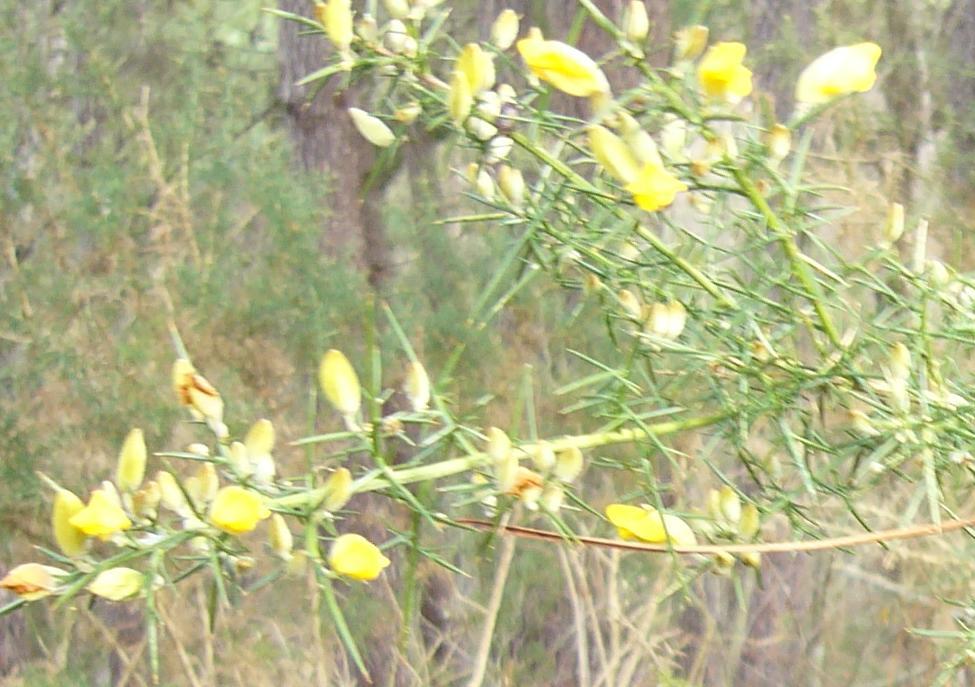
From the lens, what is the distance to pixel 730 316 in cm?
57

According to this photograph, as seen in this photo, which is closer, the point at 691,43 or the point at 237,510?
the point at 237,510

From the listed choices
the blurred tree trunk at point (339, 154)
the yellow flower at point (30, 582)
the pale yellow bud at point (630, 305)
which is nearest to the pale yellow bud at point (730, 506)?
the pale yellow bud at point (630, 305)

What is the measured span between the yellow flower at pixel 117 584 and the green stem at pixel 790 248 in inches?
12.4

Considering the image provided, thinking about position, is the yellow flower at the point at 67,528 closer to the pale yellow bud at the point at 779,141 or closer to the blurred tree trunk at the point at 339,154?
the pale yellow bud at the point at 779,141

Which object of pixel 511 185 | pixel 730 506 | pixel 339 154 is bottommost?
pixel 339 154

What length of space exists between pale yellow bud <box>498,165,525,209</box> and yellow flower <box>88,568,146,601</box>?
0.28m

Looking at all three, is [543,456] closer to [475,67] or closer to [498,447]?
[498,447]

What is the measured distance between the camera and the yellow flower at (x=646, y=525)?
461 millimetres

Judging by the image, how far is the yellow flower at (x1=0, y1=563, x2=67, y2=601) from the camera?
353mm

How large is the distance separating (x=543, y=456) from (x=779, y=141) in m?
0.20

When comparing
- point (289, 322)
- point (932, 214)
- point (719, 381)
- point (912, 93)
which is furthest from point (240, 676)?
point (912, 93)

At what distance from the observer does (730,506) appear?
51 centimetres

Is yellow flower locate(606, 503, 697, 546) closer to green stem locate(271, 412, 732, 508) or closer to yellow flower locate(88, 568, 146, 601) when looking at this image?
green stem locate(271, 412, 732, 508)

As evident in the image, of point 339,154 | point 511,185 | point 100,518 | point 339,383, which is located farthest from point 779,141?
point 339,154
